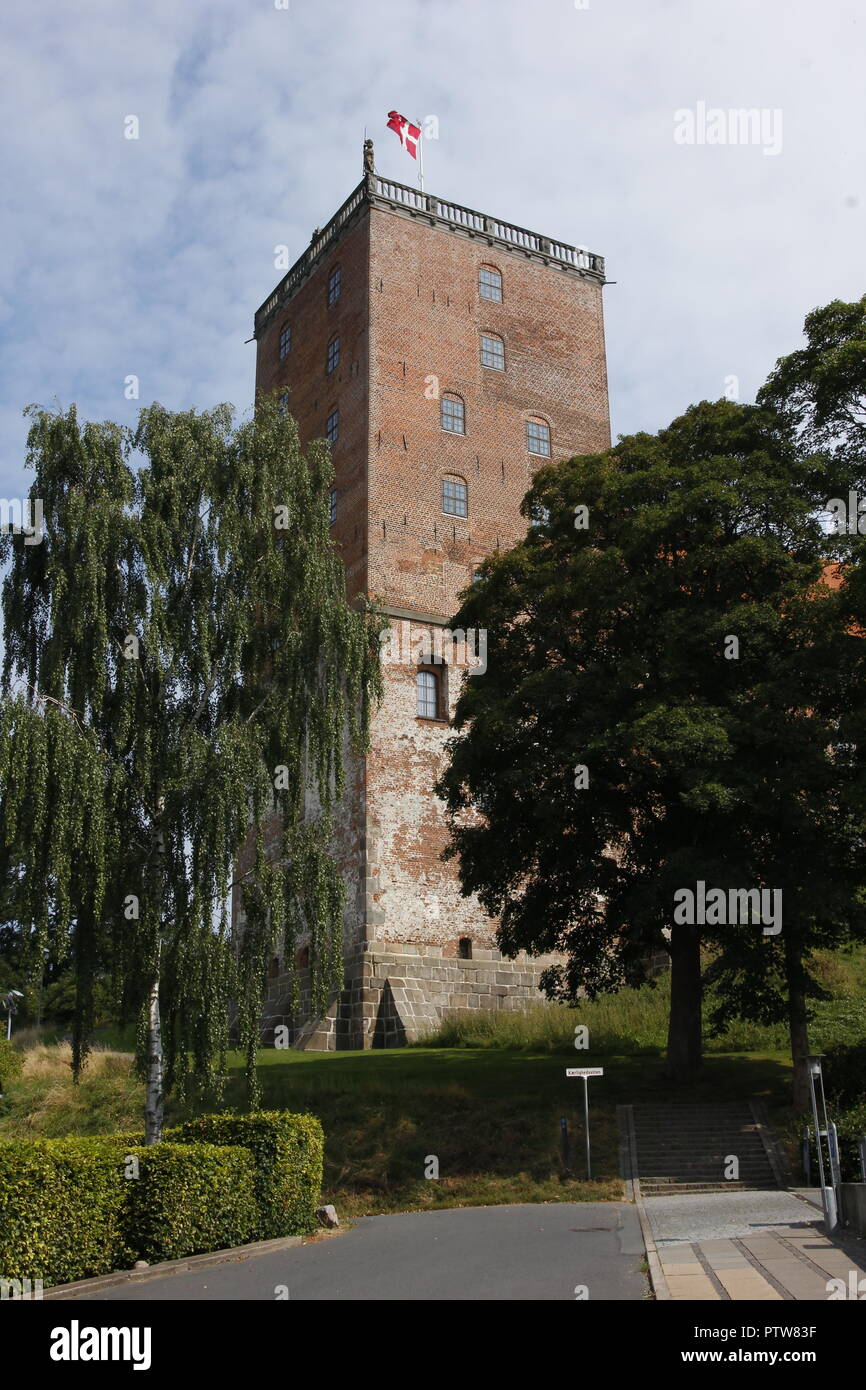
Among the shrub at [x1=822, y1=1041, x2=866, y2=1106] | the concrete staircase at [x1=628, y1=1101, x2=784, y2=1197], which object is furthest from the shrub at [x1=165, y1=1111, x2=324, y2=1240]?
the shrub at [x1=822, y1=1041, x2=866, y2=1106]

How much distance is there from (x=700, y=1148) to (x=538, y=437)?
2704 centimetres

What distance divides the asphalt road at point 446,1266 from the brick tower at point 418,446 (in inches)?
578

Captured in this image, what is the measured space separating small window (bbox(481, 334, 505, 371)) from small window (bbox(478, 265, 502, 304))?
5.17 feet

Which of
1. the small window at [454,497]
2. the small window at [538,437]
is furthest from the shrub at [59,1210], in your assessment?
the small window at [538,437]

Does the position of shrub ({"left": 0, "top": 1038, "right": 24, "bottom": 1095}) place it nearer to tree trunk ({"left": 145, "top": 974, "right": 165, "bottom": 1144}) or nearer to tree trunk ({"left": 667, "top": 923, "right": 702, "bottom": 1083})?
tree trunk ({"left": 145, "top": 974, "right": 165, "bottom": 1144})

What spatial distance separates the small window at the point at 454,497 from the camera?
40.2m

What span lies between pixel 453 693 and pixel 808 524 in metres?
14.5

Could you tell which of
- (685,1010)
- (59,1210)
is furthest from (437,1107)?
(59,1210)

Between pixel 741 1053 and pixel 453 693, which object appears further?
pixel 453 693
